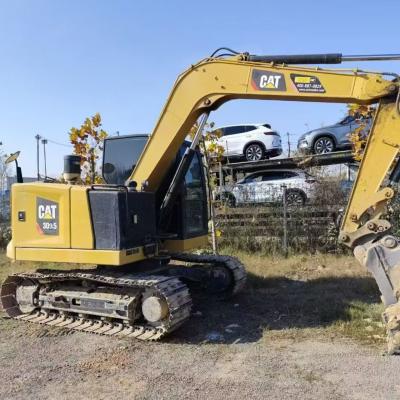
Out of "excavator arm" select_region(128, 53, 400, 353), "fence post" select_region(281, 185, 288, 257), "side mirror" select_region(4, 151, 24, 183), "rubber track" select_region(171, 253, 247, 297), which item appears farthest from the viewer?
"fence post" select_region(281, 185, 288, 257)

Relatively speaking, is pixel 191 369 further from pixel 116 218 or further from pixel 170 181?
pixel 170 181

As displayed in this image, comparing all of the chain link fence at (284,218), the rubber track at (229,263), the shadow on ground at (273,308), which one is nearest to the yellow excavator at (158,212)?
the rubber track at (229,263)

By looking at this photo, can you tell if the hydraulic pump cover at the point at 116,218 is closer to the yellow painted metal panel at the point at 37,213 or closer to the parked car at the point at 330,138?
the yellow painted metal panel at the point at 37,213

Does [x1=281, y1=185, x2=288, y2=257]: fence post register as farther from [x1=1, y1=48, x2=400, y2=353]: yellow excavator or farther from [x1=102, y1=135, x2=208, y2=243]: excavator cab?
[x1=1, y1=48, x2=400, y2=353]: yellow excavator

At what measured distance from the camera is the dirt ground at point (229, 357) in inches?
187

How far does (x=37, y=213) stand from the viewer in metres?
6.95

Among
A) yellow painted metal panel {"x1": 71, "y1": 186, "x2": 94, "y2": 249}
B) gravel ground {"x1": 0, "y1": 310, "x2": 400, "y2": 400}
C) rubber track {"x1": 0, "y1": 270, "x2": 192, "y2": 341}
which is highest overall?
yellow painted metal panel {"x1": 71, "y1": 186, "x2": 94, "y2": 249}

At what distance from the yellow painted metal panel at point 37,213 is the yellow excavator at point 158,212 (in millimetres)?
14

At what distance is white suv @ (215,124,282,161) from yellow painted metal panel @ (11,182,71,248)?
10.8m

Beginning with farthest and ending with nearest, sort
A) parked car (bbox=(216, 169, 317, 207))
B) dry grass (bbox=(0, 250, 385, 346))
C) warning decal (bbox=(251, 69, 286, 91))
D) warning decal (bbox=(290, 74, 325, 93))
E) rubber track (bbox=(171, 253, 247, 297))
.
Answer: parked car (bbox=(216, 169, 317, 207)) < rubber track (bbox=(171, 253, 247, 297)) < dry grass (bbox=(0, 250, 385, 346)) < warning decal (bbox=(251, 69, 286, 91)) < warning decal (bbox=(290, 74, 325, 93))

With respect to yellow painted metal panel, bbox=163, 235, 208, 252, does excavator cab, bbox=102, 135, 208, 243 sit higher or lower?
higher

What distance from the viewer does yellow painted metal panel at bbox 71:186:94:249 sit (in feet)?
21.3

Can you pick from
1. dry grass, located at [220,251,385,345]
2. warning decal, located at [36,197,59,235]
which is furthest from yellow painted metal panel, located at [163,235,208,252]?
warning decal, located at [36,197,59,235]

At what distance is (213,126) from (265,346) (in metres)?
6.52
